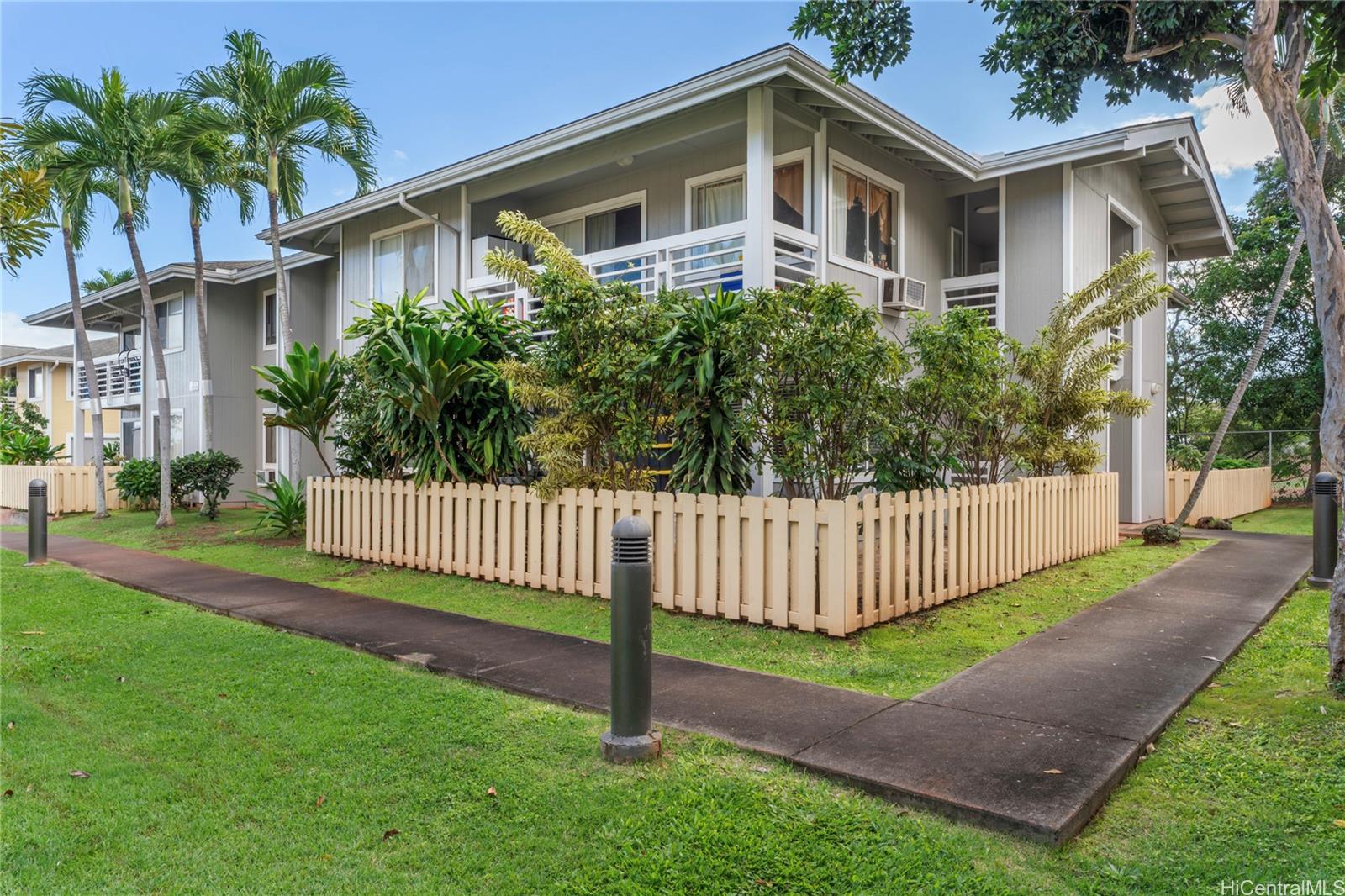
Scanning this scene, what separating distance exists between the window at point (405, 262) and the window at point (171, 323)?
9702 millimetres

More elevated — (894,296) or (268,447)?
(894,296)

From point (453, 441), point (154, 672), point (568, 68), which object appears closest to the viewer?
point (154, 672)

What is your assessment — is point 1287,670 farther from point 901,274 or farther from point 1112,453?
point 1112,453

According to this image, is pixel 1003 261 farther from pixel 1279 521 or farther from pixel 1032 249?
pixel 1279 521

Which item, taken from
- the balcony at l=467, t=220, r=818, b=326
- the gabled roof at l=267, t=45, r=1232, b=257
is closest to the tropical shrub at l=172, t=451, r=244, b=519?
the gabled roof at l=267, t=45, r=1232, b=257

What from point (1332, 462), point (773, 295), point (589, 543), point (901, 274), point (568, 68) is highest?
point (568, 68)

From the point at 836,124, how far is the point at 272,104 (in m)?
10.3

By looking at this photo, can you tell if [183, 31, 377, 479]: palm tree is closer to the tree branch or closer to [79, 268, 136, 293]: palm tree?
the tree branch

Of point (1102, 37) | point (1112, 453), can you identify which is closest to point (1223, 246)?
point (1112, 453)

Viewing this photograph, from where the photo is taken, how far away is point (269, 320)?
74.1ft

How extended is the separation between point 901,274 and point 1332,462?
8.67 metres

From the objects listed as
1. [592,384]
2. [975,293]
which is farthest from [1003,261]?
[592,384]

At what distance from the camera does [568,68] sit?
1502 centimetres

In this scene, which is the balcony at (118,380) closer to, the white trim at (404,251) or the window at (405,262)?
the white trim at (404,251)
